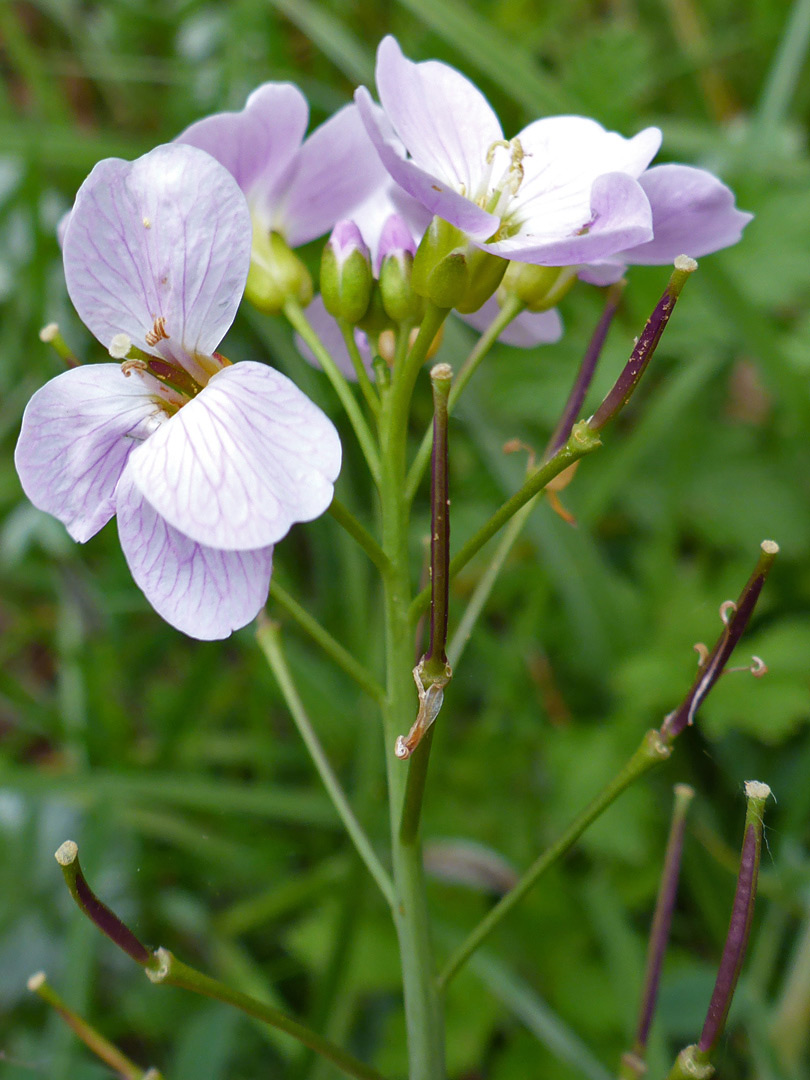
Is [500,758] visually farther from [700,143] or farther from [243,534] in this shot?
[700,143]

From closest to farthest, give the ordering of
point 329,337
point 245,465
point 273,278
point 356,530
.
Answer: point 245,465 < point 356,530 < point 273,278 < point 329,337

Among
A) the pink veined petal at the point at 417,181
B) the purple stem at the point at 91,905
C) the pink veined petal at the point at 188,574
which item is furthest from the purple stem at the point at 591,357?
the purple stem at the point at 91,905

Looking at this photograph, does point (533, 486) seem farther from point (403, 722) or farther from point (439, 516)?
point (403, 722)

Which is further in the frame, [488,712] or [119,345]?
[488,712]

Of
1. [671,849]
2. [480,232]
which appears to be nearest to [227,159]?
[480,232]

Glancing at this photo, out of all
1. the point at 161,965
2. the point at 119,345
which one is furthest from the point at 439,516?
the point at 161,965

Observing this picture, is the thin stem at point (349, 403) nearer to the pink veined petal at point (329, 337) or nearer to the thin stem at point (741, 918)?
the pink veined petal at point (329, 337)

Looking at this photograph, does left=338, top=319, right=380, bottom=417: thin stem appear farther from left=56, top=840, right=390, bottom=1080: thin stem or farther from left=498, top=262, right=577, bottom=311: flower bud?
left=56, top=840, right=390, bottom=1080: thin stem
